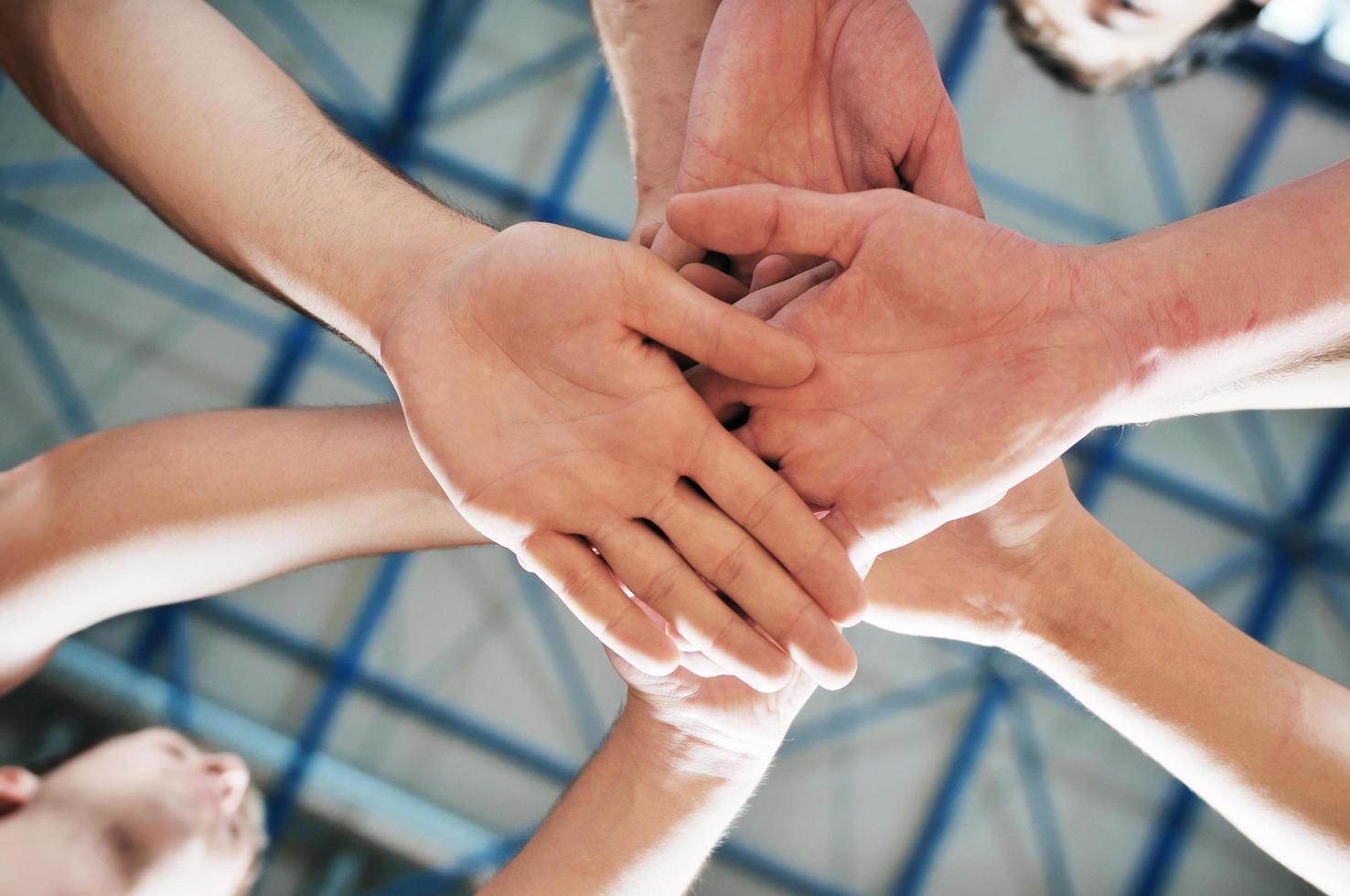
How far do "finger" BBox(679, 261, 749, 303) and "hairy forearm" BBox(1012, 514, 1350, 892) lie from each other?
988 mm

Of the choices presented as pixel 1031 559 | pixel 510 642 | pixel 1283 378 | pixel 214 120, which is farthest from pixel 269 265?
pixel 510 642

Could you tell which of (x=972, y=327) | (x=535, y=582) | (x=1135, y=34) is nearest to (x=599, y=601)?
(x=972, y=327)

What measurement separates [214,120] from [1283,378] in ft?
8.09

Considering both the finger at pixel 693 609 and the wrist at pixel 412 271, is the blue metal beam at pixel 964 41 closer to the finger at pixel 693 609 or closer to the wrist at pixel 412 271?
the wrist at pixel 412 271

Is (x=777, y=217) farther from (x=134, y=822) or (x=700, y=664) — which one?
(x=134, y=822)

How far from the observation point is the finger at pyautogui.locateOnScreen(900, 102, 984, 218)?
1.62m

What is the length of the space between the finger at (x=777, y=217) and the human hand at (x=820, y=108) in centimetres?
28

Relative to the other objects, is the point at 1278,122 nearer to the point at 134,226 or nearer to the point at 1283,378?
the point at 1283,378

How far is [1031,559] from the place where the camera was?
1.91 metres

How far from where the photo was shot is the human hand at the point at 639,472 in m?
1.34

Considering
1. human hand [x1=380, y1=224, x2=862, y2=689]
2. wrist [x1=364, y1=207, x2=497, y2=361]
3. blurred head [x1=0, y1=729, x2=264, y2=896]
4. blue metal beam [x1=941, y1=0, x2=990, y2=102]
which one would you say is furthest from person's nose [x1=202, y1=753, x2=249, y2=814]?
blue metal beam [x1=941, y1=0, x2=990, y2=102]

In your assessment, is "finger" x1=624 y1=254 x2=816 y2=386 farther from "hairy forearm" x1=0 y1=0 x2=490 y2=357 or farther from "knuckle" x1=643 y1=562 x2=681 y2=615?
"hairy forearm" x1=0 y1=0 x2=490 y2=357

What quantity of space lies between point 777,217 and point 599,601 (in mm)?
705

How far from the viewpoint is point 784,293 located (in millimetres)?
1581
